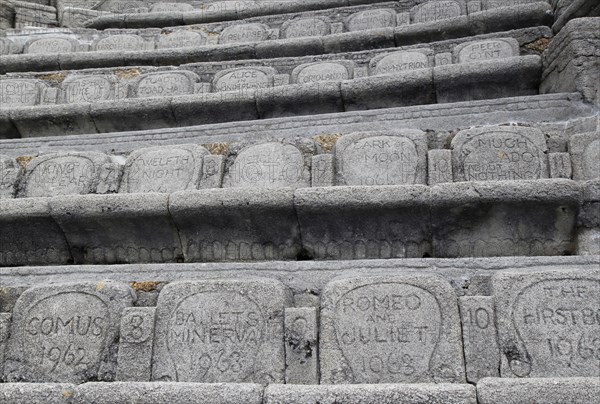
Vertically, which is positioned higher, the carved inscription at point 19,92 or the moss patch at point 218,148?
the carved inscription at point 19,92

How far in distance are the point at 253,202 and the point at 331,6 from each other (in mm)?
5621

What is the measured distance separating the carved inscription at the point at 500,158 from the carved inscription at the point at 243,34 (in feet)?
14.5

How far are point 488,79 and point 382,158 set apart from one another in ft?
4.74

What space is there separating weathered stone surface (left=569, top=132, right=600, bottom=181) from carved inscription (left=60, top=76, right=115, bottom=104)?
14.3ft

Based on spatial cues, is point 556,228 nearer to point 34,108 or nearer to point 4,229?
point 4,229

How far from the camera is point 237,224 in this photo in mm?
3664

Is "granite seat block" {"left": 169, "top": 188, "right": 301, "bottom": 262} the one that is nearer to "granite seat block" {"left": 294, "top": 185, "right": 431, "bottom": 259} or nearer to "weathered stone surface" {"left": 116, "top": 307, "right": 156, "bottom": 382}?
"granite seat block" {"left": 294, "top": 185, "right": 431, "bottom": 259}

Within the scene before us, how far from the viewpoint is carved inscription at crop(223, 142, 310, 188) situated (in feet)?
13.4

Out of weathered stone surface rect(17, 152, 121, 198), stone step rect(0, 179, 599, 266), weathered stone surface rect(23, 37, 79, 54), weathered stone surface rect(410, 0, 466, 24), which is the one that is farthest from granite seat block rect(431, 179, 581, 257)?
weathered stone surface rect(23, 37, 79, 54)

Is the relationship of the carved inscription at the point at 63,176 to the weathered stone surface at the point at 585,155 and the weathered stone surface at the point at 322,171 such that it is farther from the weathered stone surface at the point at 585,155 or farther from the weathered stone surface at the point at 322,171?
the weathered stone surface at the point at 585,155

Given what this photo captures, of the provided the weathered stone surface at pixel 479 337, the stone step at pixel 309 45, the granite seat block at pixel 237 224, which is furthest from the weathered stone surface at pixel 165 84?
the weathered stone surface at pixel 479 337

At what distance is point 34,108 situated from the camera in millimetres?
5590

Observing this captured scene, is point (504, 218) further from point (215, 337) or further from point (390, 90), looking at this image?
point (390, 90)

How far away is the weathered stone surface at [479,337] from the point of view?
272cm
